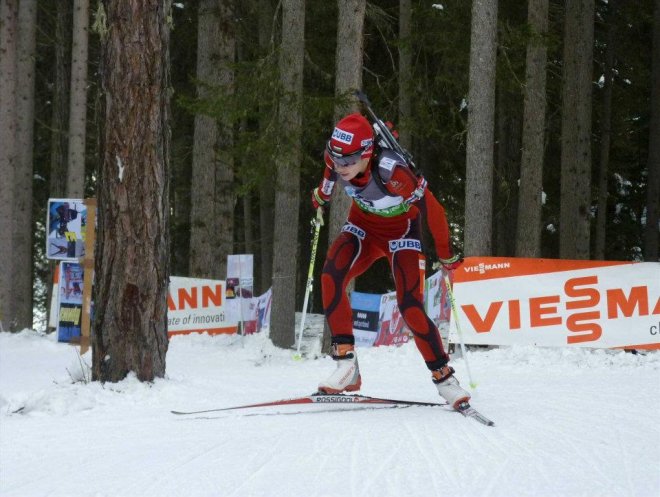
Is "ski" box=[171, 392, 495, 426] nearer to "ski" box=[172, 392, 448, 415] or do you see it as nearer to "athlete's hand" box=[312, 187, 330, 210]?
"ski" box=[172, 392, 448, 415]

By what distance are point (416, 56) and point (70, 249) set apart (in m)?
9.73

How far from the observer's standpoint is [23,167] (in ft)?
66.3

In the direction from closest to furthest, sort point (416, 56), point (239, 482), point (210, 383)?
point (239, 482), point (210, 383), point (416, 56)

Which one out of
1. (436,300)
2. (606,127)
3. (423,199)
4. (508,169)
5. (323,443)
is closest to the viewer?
(323,443)

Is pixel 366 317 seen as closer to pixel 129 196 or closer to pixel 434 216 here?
pixel 129 196

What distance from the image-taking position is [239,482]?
4504mm

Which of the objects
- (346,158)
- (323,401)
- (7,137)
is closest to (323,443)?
(323,401)

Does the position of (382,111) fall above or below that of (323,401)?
above

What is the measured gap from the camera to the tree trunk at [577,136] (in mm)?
16219

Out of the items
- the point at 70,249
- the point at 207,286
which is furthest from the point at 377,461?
the point at 207,286

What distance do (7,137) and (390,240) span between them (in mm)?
13758

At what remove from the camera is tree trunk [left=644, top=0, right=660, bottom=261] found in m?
19.3

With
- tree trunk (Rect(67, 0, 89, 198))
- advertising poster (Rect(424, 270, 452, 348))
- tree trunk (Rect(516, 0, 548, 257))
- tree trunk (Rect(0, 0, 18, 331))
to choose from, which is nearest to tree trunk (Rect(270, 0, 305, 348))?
advertising poster (Rect(424, 270, 452, 348))

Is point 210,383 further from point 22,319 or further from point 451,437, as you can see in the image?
point 22,319
